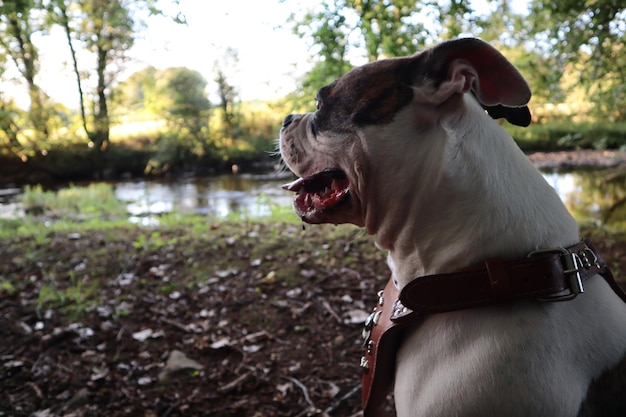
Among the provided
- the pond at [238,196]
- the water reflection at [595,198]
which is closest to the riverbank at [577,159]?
the pond at [238,196]

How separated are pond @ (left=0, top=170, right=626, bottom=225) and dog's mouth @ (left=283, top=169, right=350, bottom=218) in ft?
19.2

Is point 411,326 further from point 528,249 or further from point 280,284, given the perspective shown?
point 280,284

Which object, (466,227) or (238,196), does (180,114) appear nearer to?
(238,196)

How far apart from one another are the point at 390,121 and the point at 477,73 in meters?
0.31

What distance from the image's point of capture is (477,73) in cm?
152

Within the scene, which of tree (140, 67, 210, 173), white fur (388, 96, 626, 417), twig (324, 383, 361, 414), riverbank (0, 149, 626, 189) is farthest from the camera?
tree (140, 67, 210, 173)

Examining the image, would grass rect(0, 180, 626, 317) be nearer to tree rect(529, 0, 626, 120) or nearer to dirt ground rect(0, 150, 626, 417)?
dirt ground rect(0, 150, 626, 417)

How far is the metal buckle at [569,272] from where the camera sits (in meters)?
1.28

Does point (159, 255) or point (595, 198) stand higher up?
point (159, 255)

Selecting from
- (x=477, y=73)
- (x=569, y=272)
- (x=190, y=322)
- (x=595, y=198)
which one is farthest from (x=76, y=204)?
(x=569, y=272)

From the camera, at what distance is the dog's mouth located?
1.79m

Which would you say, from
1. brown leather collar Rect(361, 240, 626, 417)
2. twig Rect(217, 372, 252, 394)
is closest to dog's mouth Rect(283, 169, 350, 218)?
brown leather collar Rect(361, 240, 626, 417)

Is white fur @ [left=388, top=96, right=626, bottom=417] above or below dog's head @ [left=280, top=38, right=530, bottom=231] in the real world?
below

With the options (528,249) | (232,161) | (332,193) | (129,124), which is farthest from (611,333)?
(129,124)
